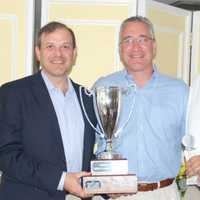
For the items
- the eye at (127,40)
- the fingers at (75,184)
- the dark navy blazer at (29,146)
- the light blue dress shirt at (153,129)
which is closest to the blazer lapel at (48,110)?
the dark navy blazer at (29,146)

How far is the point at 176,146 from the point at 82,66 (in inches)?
30.6

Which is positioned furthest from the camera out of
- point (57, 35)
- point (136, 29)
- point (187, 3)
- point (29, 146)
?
point (187, 3)

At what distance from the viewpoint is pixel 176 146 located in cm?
218

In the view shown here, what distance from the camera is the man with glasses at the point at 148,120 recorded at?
2094 mm

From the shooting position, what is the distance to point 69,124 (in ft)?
6.64

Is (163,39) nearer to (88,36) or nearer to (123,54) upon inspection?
(88,36)

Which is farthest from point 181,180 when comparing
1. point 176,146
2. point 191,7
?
point 191,7

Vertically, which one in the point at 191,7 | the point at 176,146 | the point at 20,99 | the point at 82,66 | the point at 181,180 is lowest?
the point at 181,180

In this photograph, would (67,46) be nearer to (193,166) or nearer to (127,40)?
(127,40)

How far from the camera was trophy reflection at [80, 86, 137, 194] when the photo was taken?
1830 mm

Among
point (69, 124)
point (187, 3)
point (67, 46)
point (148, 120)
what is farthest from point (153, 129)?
point (187, 3)

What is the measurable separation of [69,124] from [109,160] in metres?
0.26

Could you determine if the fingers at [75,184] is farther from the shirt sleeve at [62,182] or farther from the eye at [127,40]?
the eye at [127,40]

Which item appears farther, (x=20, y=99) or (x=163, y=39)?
(x=163, y=39)
